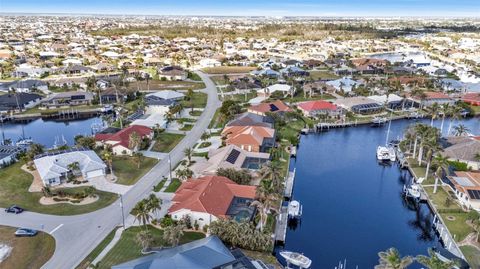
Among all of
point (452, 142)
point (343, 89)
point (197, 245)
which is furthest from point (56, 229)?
point (343, 89)

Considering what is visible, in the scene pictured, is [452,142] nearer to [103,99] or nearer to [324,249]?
[324,249]

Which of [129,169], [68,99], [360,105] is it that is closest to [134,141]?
[129,169]

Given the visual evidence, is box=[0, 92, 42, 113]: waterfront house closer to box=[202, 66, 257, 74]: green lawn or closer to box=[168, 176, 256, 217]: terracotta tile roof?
box=[202, 66, 257, 74]: green lawn

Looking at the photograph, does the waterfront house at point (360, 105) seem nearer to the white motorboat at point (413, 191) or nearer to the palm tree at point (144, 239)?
the white motorboat at point (413, 191)

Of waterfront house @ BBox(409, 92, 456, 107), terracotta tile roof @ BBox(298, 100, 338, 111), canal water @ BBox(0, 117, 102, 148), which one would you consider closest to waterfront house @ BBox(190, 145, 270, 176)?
terracotta tile roof @ BBox(298, 100, 338, 111)

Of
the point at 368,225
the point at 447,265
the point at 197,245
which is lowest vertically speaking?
the point at 368,225

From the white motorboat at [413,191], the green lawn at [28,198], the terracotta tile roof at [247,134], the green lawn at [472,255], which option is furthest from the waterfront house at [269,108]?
the green lawn at [472,255]
